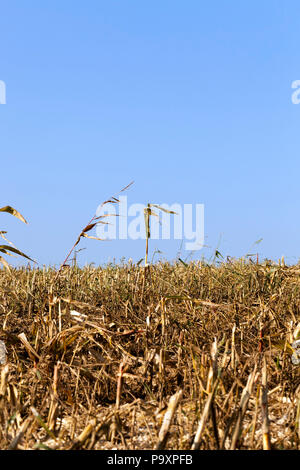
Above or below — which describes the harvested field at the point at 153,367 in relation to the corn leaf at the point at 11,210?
below

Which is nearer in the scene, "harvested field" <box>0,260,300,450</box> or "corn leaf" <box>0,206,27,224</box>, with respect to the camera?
"harvested field" <box>0,260,300,450</box>

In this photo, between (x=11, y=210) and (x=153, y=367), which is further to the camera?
(x=11, y=210)

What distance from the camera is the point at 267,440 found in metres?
1.54

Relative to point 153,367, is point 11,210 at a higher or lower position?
higher

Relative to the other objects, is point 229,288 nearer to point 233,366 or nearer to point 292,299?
point 292,299

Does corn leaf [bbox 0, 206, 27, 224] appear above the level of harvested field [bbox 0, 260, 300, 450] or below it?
above

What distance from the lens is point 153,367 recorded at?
7.70 feet

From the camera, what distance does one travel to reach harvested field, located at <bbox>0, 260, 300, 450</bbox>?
1708mm

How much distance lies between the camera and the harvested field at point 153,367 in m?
1.71

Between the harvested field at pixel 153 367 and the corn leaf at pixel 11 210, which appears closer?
the harvested field at pixel 153 367

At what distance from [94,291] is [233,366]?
4.96 ft
